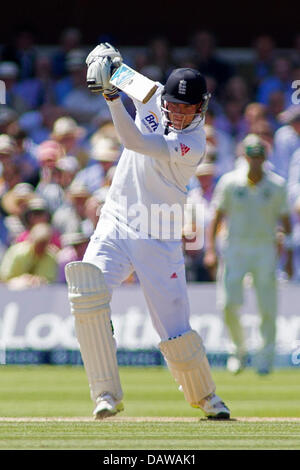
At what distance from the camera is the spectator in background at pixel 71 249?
1238 centimetres

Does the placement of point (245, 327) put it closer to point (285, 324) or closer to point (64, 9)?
point (285, 324)

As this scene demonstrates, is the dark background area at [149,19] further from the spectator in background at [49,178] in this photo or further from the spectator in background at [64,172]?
the spectator in background at [49,178]

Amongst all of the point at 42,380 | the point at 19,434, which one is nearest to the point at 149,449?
the point at 19,434

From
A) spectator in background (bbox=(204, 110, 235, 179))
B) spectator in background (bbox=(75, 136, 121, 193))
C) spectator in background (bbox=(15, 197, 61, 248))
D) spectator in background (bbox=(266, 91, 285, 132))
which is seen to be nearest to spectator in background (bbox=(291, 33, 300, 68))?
spectator in background (bbox=(266, 91, 285, 132))

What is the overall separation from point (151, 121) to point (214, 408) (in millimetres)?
1768

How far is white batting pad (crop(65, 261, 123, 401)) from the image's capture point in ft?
23.4

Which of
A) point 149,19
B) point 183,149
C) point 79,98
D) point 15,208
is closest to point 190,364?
point 183,149

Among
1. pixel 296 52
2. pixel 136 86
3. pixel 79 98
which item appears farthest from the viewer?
pixel 296 52

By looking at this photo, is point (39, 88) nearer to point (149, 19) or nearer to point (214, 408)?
point (149, 19)

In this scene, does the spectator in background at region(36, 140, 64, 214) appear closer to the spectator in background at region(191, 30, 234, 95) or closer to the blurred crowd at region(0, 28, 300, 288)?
the blurred crowd at region(0, 28, 300, 288)

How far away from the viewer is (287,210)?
11898mm

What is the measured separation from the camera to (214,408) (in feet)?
24.8

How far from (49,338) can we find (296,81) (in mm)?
4990

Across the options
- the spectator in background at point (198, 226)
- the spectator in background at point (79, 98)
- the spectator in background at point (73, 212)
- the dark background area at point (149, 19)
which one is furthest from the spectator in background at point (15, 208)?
the dark background area at point (149, 19)
